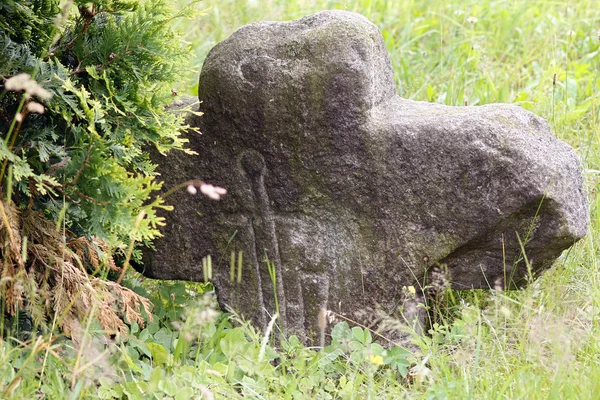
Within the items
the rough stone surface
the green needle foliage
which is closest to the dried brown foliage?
the green needle foliage

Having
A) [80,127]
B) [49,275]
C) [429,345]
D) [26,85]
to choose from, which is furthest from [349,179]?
[26,85]

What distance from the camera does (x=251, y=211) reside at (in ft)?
10.3

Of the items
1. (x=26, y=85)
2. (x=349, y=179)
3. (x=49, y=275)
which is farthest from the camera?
(x=349, y=179)

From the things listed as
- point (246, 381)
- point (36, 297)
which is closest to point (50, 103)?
point (36, 297)

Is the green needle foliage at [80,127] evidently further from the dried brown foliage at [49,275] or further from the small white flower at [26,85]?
the small white flower at [26,85]

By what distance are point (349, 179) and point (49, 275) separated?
120 cm

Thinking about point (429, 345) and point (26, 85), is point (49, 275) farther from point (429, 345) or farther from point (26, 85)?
point (429, 345)

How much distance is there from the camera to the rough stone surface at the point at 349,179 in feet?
9.38

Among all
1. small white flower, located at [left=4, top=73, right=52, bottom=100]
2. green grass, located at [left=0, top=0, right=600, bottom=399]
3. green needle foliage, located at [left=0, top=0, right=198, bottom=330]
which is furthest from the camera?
green needle foliage, located at [left=0, top=0, right=198, bottom=330]

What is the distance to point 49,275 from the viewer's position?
2760mm

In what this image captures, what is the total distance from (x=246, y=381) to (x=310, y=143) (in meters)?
0.95

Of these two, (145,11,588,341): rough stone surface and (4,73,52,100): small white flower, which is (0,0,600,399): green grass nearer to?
(145,11,588,341): rough stone surface

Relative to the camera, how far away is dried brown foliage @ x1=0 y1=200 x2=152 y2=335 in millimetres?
2629

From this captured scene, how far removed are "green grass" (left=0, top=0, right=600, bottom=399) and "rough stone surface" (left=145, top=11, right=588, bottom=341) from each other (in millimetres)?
215
